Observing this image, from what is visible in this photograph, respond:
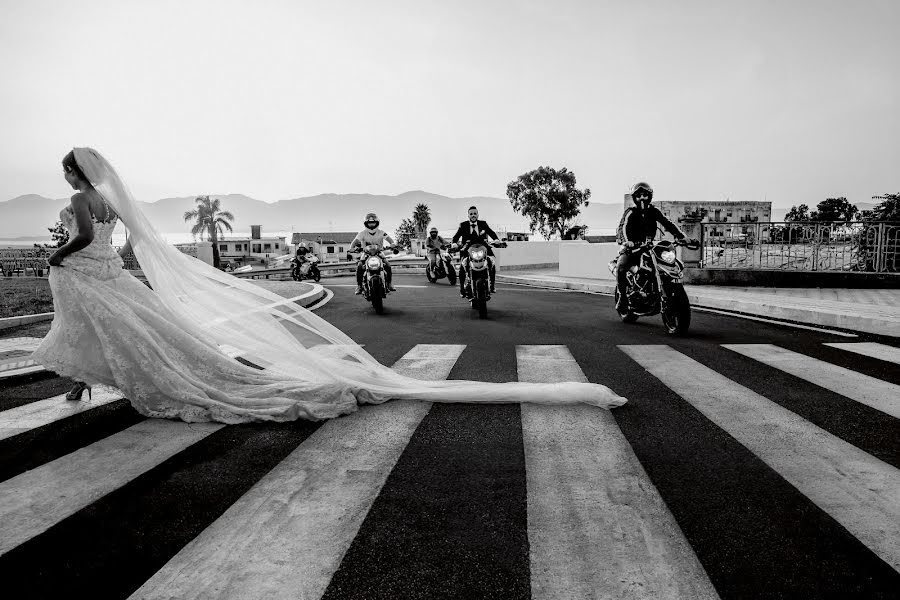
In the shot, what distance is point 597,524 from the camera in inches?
106

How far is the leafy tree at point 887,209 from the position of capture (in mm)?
18000

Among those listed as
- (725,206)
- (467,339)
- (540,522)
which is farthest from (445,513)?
(725,206)

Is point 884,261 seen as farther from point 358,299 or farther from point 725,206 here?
point 725,206

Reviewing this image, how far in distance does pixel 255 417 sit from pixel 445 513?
2001 millimetres

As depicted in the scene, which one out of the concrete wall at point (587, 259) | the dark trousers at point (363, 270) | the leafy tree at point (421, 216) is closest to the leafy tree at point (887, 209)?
the concrete wall at point (587, 259)

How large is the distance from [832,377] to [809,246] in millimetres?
12012

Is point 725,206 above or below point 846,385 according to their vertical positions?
above

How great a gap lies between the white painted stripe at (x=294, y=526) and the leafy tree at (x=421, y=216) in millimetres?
130944

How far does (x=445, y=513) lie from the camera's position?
2801mm

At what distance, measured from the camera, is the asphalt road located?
7.40 ft

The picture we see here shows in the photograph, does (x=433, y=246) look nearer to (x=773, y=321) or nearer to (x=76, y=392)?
(x=773, y=321)

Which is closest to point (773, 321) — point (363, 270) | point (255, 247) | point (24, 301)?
point (363, 270)

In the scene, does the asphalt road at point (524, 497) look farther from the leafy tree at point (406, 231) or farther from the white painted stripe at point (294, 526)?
the leafy tree at point (406, 231)

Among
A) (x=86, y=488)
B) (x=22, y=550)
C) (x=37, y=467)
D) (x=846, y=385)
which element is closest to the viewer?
(x=22, y=550)
